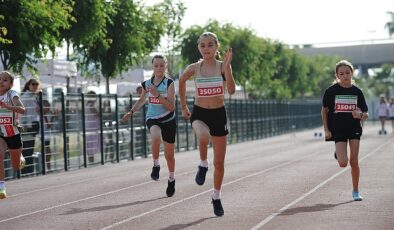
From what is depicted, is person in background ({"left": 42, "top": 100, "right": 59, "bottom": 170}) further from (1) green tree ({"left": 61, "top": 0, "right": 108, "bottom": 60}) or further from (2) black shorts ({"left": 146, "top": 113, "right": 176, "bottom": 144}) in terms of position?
(2) black shorts ({"left": 146, "top": 113, "right": 176, "bottom": 144})

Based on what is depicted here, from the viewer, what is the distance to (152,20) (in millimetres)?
34688

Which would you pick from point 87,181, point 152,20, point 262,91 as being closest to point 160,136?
point 87,181

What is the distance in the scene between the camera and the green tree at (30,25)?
Result: 2203 cm

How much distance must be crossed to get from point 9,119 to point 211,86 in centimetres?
463

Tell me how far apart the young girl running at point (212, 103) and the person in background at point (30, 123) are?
11.3 meters

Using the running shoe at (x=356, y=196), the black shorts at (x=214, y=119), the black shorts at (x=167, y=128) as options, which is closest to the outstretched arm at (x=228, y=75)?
the black shorts at (x=214, y=119)

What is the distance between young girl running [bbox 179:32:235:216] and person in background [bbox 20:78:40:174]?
1130 centimetres

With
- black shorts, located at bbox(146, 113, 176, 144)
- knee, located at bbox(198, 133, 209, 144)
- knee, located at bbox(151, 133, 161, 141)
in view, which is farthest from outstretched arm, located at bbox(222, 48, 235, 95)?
knee, located at bbox(151, 133, 161, 141)

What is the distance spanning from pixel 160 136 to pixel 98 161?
12.9 m

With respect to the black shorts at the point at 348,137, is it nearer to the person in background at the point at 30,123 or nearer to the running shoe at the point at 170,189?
the running shoe at the point at 170,189

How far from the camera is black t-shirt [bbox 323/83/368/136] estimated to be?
1348cm

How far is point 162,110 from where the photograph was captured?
601 inches

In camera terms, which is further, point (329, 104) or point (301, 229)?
point (329, 104)

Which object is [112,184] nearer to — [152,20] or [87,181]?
[87,181]
